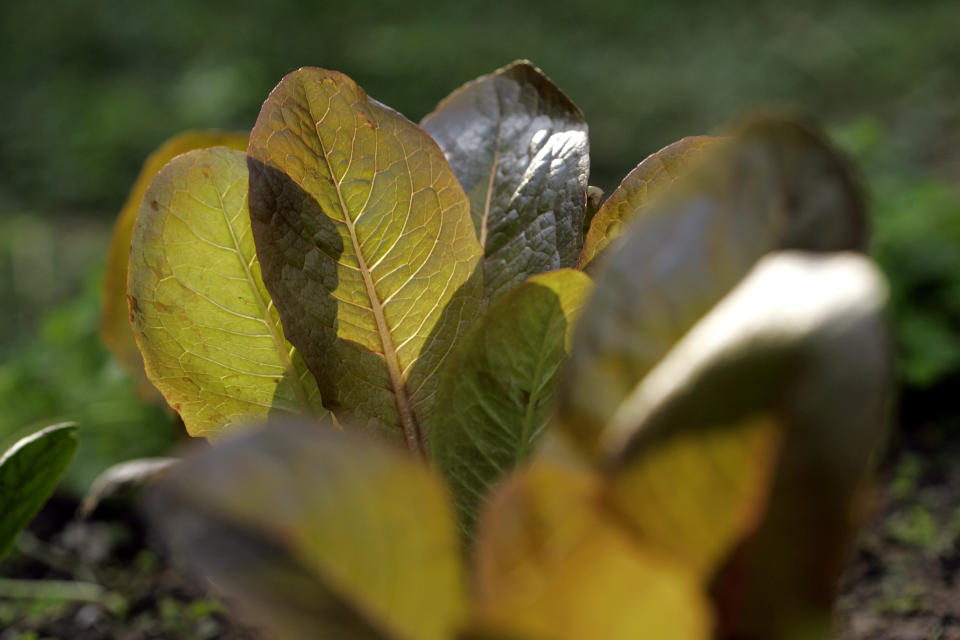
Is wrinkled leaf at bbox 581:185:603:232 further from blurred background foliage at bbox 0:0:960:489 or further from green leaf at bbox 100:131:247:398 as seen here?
blurred background foliage at bbox 0:0:960:489

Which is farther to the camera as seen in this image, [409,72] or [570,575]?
[409,72]

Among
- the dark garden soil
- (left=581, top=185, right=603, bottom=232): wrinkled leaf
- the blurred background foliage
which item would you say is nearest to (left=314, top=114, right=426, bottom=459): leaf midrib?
(left=581, top=185, right=603, bottom=232): wrinkled leaf

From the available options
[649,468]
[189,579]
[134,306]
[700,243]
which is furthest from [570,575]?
[189,579]

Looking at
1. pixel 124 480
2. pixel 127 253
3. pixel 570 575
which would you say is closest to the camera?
pixel 570 575

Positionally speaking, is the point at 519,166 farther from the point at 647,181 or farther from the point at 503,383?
the point at 503,383

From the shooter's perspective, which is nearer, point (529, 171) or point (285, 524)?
point (285, 524)

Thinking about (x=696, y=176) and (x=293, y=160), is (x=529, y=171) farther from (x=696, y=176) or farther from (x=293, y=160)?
(x=696, y=176)

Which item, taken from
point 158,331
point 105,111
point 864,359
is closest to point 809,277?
point 864,359
